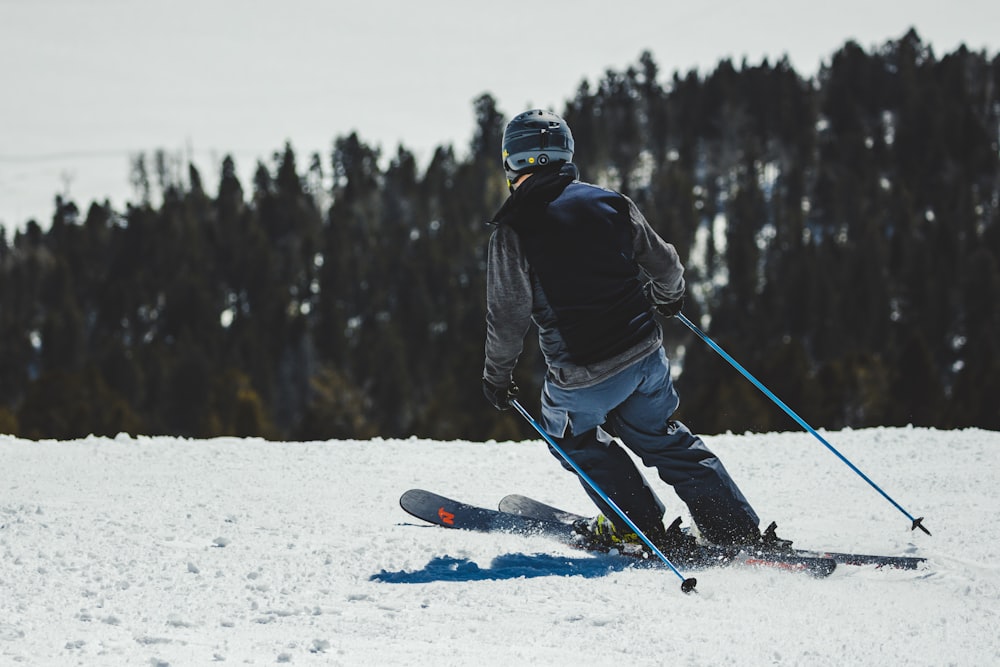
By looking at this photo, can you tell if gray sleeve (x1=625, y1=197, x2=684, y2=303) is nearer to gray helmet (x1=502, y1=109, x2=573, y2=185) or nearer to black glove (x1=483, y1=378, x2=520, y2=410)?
gray helmet (x1=502, y1=109, x2=573, y2=185)

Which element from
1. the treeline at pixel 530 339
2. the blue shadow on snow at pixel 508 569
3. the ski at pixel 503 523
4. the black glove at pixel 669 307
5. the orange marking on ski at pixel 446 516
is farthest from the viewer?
the treeline at pixel 530 339

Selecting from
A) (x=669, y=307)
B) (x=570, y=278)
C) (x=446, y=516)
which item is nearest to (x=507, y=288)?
(x=570, y=278)

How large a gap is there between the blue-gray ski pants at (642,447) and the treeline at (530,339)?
122ft

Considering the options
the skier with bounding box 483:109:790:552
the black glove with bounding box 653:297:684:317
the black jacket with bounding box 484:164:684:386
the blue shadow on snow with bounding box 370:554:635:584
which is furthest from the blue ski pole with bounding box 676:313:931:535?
the blue shadow on snow with bounding box 370:554:635:584

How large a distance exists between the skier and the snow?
44 cm

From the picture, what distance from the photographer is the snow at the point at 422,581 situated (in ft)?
10.3

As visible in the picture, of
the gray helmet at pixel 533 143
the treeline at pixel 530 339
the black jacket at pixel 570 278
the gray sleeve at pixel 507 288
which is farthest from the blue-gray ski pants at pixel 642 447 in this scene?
the treeline at pixel 530 339

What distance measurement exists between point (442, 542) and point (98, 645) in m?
1.92

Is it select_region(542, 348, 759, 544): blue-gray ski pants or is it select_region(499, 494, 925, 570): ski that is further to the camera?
select_region(542, 348, 759, 544): blue-gray ski pants

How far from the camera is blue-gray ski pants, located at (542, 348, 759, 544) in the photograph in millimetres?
4352

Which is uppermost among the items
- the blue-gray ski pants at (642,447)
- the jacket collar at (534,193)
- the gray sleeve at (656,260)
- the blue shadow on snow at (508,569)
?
the jacket collar at (534,193)

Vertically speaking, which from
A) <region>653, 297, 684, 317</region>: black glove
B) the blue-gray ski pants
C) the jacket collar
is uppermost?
the jacket collar

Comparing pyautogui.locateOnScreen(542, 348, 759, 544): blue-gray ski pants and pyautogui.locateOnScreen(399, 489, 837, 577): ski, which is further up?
pyautogui.locateOnScreen(542, 348, 759, 544): blue-gray ski pants

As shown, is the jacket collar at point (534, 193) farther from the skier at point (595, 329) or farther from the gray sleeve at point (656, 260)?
the gray sleeve at point (656, 260)
